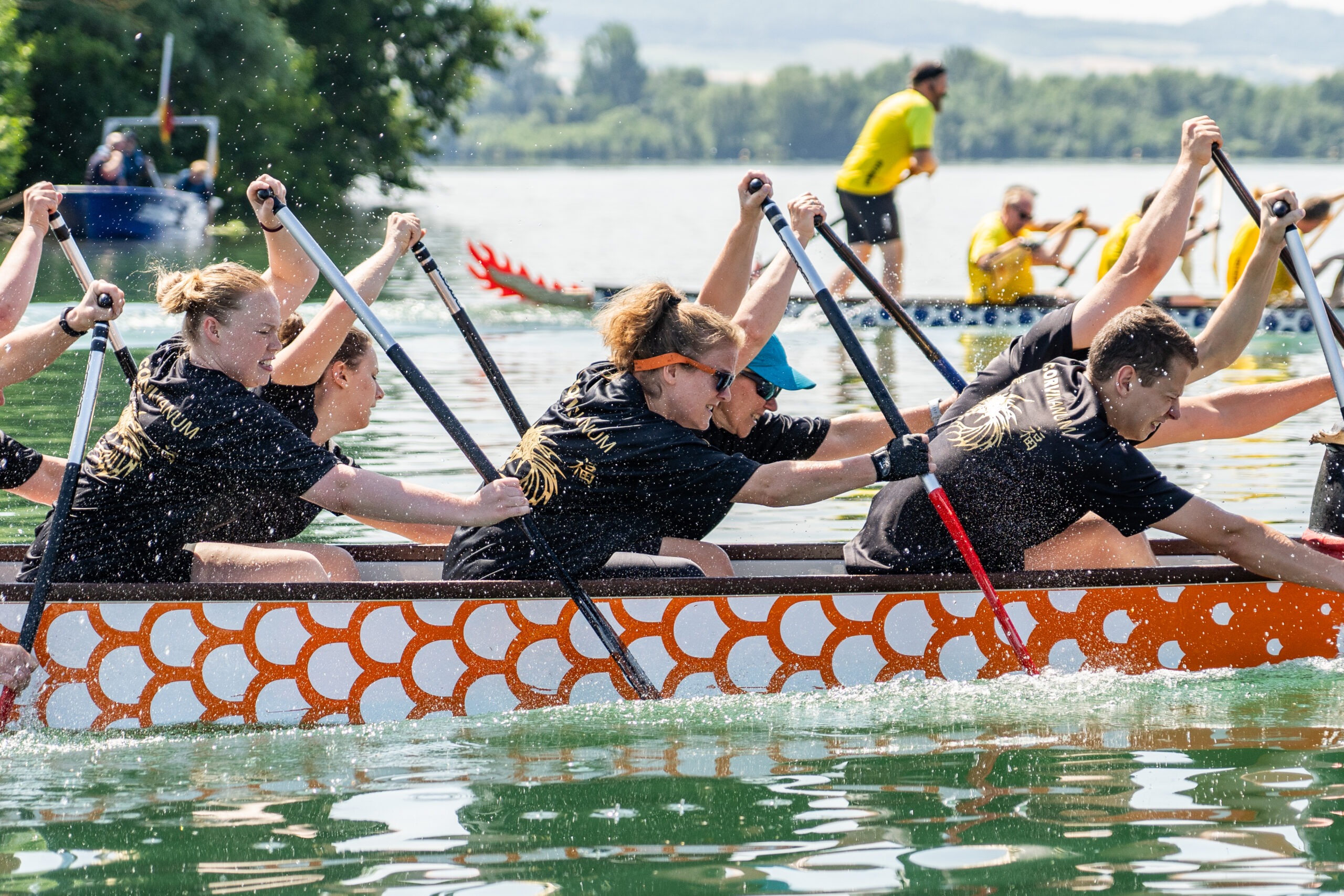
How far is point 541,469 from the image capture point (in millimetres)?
4555

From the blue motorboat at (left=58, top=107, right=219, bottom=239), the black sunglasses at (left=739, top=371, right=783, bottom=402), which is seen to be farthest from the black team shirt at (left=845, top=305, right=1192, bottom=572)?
the blue motorboat at (left=58, top=107, right=219, bottom=239)

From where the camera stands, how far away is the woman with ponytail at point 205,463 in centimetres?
430

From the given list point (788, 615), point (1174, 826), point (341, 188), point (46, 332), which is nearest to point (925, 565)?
point (788, 615)

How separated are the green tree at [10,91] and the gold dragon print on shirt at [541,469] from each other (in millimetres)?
18799

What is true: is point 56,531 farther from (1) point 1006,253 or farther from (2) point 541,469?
(1) point 1006,253

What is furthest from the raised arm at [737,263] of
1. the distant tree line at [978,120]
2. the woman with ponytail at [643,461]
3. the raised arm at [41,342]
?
the distant tree line at [978,120]

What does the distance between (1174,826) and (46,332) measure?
332 centimetres

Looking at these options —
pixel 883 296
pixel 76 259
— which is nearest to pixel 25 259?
pixel 76 259

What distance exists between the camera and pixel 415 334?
1409cm

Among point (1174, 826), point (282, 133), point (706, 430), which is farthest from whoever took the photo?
point (282, 133)

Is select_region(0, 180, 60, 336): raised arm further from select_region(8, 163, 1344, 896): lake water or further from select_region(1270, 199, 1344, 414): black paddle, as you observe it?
select_region(1270, 199, 1344, 414): black paddle

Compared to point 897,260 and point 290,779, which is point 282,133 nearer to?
point 897,260

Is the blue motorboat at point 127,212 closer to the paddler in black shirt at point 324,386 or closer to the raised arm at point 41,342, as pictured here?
the paddler in black shirt at point 324,386

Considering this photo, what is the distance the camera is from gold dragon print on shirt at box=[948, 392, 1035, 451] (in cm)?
466
